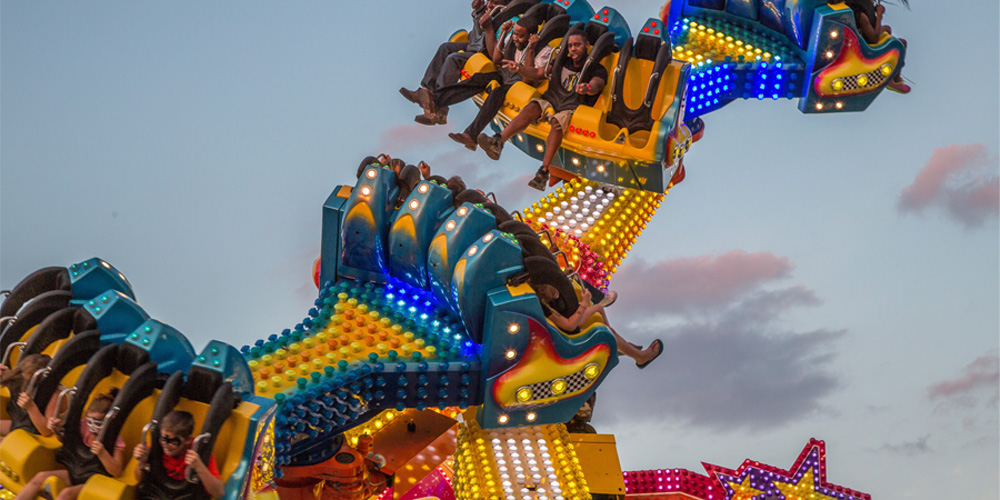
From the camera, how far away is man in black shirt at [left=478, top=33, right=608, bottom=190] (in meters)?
18.1

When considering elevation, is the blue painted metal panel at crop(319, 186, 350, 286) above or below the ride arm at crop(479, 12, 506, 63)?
below

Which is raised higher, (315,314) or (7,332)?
(315,314)

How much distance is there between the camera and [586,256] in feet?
57.4

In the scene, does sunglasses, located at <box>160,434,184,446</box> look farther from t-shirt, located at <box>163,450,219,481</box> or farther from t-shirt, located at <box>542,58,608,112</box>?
t-shirt, located at <box>542,58,608,112</box>

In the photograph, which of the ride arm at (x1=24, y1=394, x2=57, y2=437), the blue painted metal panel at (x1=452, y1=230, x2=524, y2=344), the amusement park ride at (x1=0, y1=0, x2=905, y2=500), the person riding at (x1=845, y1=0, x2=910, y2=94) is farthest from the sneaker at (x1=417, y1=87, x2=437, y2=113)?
the ride arm at (x1=24, y1=394, x2=57, y2=437)

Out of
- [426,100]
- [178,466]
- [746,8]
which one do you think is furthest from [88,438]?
[746,8]

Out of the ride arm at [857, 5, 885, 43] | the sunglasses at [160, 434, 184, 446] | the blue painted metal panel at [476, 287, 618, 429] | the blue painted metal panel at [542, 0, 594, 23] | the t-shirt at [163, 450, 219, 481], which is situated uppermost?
the ride arm at [857, 5, 885, 43]

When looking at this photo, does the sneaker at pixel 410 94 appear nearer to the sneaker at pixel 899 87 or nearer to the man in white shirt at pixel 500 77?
the man in white shirt at pixel 500 77

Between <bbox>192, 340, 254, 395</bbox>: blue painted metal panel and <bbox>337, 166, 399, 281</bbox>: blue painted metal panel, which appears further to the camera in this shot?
<bbox>337, 166, 399, 281</bbox>: blue painted metal panel

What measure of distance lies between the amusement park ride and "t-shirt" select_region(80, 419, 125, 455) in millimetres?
78

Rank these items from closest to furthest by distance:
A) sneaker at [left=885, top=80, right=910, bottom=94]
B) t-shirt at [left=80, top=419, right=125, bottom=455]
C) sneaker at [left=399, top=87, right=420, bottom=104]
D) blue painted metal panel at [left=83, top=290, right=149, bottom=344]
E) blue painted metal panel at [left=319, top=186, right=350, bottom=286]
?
t-shirt at [left=80, top=419, right=125, bottom=455] < blue painted metal panel at [left=83, top=290, right=149, bottom=344] < blue painted metal panel at [left=319, top=186, right=350, bottom=286] < sneaker at [left=399, top=87, right=420, bottom=104] < sneaker at [left=885, top=80, right=910, bottom=94]

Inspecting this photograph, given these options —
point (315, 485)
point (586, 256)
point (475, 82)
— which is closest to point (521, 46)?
point (475, 82)

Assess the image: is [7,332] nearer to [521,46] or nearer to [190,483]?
[190,483]

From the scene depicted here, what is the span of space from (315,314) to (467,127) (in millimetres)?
4641
